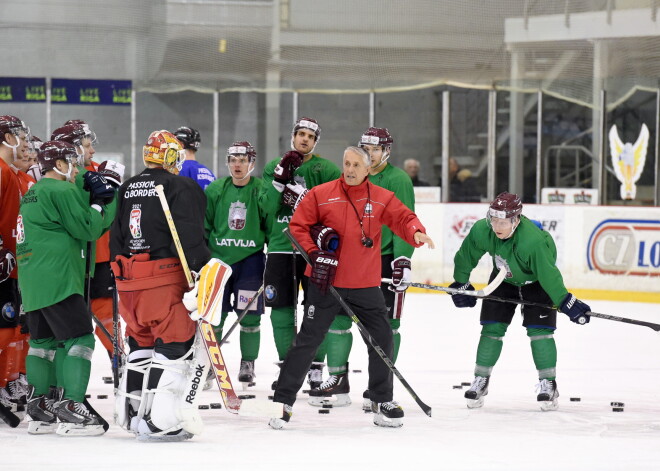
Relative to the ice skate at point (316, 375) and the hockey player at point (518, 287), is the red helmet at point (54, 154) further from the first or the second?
the hockey player at point (518, 287)

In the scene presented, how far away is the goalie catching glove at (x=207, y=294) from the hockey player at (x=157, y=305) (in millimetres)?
82

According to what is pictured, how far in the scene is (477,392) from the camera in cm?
501

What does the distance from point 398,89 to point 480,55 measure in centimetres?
95

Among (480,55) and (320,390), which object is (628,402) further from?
(480,55)

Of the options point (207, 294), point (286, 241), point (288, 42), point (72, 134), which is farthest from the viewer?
point (288, 42)

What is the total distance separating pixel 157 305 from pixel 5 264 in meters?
0.85

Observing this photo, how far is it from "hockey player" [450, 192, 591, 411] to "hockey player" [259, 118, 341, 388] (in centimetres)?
76

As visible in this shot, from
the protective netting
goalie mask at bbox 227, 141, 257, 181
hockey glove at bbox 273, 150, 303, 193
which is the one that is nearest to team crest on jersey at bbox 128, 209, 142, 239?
hockey glove at bbox 273, 150, 303, 193

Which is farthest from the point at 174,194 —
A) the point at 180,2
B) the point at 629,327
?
the point at 180,2

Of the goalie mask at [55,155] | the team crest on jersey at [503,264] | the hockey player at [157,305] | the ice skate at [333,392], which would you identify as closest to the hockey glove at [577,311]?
the team crest on jersey at [503,264]

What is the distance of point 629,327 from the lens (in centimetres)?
770

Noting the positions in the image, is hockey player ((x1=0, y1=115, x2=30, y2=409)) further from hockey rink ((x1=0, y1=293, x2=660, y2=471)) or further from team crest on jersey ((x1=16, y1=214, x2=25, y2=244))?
hockey rink ((x1=0, y1=293, x2=660, y2=471))

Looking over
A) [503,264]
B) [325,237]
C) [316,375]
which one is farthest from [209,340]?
[503,264]

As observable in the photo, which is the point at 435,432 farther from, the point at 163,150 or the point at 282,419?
the point at 163,150
